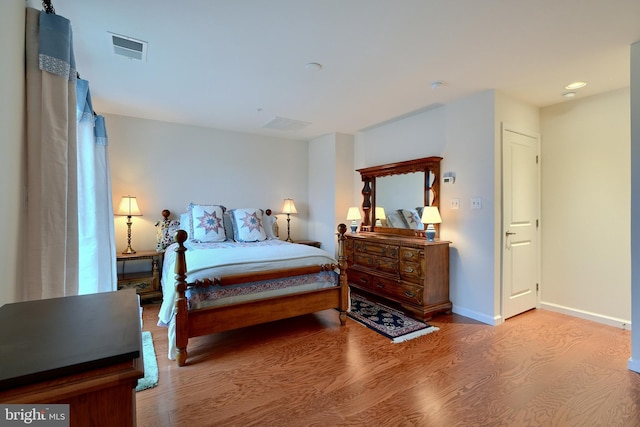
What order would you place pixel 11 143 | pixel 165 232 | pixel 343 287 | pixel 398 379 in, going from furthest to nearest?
pixel 165 232 < pixel 343 287 < pixel 398 379 < pixel 11 143

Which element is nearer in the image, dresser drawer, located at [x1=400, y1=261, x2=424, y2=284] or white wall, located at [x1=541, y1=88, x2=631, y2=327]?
white wall, located at [x1=541, y1=88, x2=631, y2=327]

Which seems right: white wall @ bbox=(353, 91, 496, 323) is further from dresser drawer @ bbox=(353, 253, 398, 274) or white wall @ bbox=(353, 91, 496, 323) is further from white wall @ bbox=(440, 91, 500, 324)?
dresser drawer @ bbox=(353, 253, 398, 274)

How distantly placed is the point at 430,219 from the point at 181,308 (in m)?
2.61

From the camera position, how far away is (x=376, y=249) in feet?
12.0

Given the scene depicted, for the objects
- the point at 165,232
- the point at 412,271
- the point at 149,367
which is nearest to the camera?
the point at 149,367

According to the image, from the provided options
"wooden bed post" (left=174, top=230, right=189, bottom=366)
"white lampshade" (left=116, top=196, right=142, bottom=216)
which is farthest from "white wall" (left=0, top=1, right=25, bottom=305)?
"white lampshade" (left=116, top=196, right=142, bottom=216)

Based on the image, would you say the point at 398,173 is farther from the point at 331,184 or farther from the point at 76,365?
the point at 76,365

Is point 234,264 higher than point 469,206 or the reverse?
the reverse

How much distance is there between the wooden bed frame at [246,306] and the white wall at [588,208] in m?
2.46

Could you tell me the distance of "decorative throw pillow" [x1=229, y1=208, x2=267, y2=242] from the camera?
149 inches

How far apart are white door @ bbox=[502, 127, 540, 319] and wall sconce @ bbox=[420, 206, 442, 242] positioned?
2.10ft

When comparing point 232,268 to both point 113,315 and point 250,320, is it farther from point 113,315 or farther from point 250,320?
point 113,315

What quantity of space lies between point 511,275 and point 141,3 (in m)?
3.85

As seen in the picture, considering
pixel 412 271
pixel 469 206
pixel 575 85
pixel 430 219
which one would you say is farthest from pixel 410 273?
pixel 575 85
